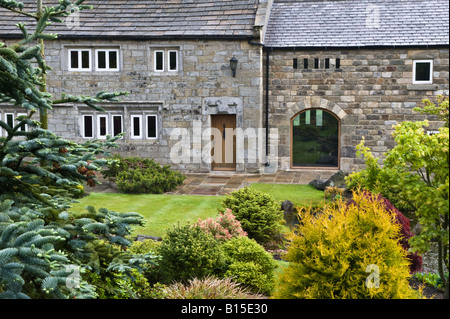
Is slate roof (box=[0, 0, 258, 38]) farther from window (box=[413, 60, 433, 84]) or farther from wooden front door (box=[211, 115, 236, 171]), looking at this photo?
window (box=[413, 60, 433, 84])

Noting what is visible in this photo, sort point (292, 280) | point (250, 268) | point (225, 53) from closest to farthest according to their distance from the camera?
point (292, 280) < point (250, 268) < point (225, 53)

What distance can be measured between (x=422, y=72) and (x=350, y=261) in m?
15.4

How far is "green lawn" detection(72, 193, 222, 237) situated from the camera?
39.8ft

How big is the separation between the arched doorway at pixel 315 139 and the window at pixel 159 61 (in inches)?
220

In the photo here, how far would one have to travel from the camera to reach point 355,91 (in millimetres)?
19750

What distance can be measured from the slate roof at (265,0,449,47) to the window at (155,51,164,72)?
4.17 meters

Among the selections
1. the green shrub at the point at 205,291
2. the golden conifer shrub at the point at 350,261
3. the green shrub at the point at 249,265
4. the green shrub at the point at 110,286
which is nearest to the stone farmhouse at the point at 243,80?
the green shrub at the point at 249,265

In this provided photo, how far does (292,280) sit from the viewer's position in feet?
20.0

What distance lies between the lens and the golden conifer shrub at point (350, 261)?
571 cm

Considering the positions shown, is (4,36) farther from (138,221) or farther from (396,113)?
(138,221)

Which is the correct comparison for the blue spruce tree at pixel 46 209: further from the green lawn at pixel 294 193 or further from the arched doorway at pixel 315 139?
the arched doorway at pixel 315 139

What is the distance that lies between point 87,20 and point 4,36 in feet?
10.5

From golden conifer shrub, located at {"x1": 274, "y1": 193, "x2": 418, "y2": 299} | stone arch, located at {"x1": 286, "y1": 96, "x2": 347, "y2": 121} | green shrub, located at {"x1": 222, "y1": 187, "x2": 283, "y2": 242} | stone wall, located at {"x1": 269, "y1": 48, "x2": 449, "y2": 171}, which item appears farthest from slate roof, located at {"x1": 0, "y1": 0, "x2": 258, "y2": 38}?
golden conifer shrub, located at {"x1": 274, "y1": 193, "x2": 418, "y2": 299}
